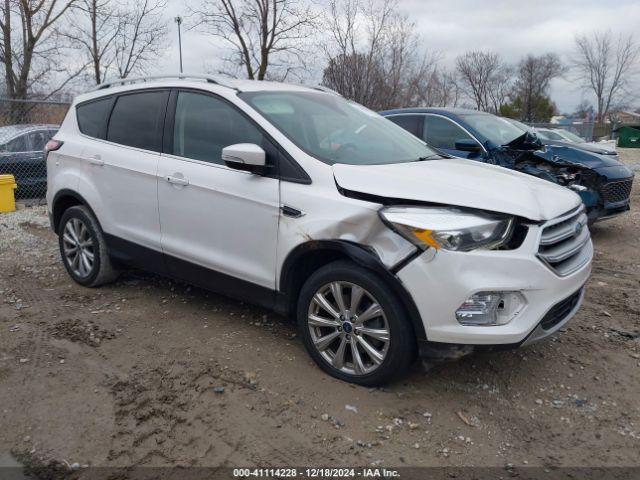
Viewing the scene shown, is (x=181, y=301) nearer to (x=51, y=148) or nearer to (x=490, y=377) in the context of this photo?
(x=51, y=148)

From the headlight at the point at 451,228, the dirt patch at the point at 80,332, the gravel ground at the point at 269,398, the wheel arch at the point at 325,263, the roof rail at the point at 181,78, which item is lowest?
the gravel ground at the point at 269,398

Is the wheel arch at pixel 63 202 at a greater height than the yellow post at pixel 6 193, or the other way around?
the wheel arch at pixel 63 202

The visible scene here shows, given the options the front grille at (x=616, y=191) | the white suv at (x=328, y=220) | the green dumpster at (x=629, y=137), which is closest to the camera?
the white suv at (x=328, y=220)

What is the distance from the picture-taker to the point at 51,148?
5117 mm

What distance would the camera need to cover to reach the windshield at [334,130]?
144 inches

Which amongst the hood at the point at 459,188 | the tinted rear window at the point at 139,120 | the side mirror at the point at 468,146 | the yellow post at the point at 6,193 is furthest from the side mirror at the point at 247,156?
the yellow post at the point at 6,193

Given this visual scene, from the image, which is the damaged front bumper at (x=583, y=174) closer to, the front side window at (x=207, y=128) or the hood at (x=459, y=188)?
the hood at (x=459, y=188)

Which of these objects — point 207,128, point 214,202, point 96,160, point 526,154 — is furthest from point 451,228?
point 526,154

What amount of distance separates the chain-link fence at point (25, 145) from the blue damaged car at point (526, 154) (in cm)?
708

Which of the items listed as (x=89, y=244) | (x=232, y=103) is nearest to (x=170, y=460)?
(x=232, y=103)

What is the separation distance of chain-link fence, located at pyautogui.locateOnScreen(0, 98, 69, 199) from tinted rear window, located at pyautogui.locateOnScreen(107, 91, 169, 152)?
672cm

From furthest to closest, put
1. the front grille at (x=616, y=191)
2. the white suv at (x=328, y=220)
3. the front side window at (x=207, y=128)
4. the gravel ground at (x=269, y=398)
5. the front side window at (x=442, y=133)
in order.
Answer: the front side window at (x=442, y=133) < the front grille at (x=616, y=191) < the front side window at (x=207, y=128) < the white suv at (x=328, y=220) < the gravel ground at (x=269, y=398)

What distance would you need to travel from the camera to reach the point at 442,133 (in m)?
7.27

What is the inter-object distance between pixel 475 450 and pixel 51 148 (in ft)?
14.5
